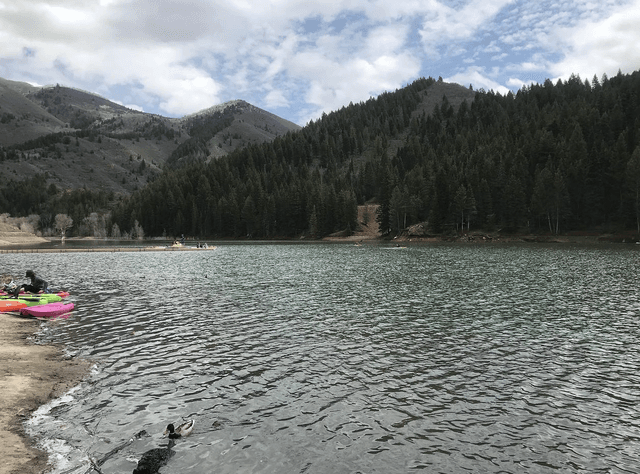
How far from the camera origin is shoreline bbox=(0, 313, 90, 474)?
10992 mm

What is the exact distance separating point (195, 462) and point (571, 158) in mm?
160899

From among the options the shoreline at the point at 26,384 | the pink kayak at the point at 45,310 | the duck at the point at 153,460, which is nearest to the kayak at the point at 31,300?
the pink kayak at the point at 45,310

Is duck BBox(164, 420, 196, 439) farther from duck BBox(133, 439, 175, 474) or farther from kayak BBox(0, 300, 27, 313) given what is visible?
kayak BBox(0, 300, 27, 313)

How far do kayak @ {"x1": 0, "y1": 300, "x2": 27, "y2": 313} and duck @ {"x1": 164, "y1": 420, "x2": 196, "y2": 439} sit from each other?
2748 centimetres

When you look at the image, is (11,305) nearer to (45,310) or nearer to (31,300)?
(31,300)

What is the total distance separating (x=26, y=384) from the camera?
16.4 meters

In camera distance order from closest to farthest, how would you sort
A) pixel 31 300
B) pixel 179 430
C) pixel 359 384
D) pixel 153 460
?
pixel 153 460, pixel 179 430, pixel 359 384, pixel 31 300

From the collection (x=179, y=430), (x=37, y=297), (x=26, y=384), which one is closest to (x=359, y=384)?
(x=179, y=430)

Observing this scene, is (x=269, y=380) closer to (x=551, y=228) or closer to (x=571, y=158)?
(x=551, y=228)

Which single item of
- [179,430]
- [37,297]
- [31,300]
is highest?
[37,297]

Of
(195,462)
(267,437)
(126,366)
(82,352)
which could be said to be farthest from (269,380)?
(82,352)

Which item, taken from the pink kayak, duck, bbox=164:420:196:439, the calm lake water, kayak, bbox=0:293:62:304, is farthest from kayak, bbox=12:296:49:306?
duck, bbox=164:420:196:439

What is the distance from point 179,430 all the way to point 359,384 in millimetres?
7632

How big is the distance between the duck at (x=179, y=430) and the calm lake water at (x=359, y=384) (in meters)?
0.39
